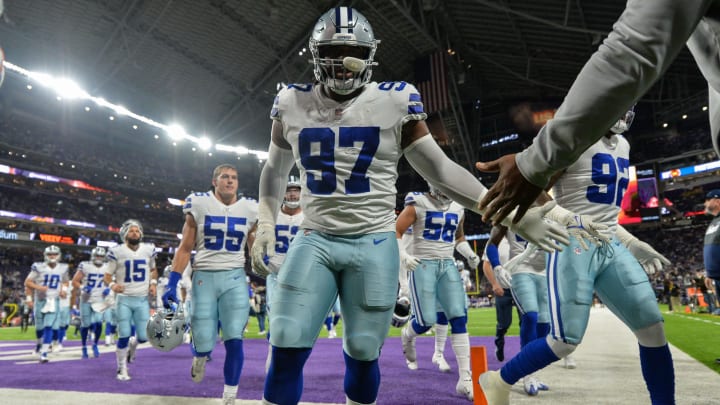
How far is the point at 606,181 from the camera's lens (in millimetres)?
4090

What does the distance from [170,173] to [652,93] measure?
131 ft

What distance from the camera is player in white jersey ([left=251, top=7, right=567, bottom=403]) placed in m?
2.58

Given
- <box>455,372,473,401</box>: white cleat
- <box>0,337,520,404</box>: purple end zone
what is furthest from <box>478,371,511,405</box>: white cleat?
<box>455,372,473,401</box>: white cleat

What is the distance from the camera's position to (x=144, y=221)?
45156mm

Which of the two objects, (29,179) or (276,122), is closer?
(276,122)

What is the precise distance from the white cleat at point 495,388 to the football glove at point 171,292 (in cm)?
352

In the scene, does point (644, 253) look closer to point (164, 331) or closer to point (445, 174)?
point (445, 174)

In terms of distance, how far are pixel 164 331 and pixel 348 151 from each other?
3.55m

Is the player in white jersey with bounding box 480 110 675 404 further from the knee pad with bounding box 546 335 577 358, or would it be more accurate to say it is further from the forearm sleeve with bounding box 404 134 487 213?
the forearm sleeve with bounding box 404 134 487 213


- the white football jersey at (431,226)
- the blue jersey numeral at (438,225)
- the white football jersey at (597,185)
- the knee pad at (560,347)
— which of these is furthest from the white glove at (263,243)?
the blue jersey numeral at (438,225)

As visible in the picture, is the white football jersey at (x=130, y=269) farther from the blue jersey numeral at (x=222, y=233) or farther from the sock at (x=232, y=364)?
the sock at (x=232, y=364)

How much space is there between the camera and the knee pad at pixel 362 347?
103 inches

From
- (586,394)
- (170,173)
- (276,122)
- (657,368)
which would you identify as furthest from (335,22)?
(170,173)

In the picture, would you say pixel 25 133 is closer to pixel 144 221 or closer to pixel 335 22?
pixel 144 221
